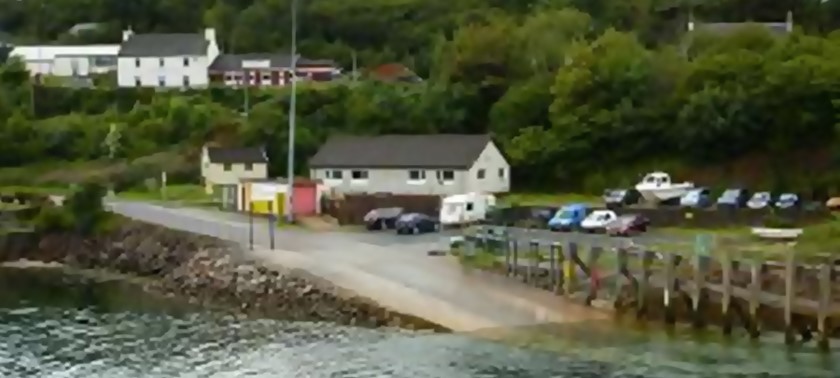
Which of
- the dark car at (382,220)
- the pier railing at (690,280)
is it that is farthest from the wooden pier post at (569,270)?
the dark car at (382,220)

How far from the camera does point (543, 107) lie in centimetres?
7525

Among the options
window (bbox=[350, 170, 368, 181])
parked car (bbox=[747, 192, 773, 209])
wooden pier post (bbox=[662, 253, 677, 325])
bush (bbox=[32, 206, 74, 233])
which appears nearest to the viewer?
wooden pier post (bbox=[662, 253, 677, 325])

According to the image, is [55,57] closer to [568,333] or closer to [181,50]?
[181,50]

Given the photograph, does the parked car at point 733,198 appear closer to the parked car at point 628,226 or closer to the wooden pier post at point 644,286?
the parked car at point 628,226

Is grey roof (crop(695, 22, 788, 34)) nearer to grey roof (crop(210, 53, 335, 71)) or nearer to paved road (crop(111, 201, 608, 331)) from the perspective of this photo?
grey roof (crop(210, 53, 335, 71))

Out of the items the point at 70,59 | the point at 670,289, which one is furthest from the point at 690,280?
the point at 70,59

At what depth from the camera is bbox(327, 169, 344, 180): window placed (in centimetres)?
6931

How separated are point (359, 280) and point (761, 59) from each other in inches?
1187

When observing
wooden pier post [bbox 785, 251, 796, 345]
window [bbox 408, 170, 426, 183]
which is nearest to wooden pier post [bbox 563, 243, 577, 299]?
wooden pier post [bbox 785, 251, 796, 345]

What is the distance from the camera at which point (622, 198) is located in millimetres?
61000

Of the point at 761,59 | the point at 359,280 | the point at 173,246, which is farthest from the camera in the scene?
the point at 761,59

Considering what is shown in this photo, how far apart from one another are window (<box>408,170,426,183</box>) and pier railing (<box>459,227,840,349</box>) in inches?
794

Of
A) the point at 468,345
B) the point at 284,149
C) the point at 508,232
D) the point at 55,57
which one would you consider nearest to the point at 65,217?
the point at 284,149

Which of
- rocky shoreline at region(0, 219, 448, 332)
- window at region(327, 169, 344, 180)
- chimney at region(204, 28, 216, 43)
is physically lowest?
rocky shoreline at region(0, 219, 448, 332)
